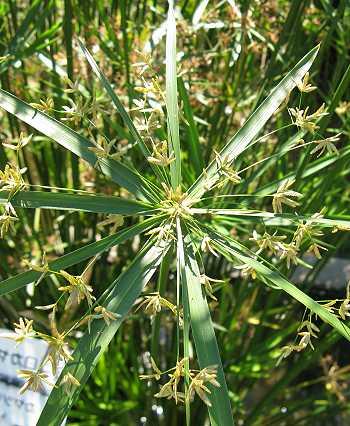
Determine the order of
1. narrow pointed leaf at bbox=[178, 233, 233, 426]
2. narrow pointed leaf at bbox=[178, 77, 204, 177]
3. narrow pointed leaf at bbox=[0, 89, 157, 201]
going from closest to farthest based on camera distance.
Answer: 1. narrow pointed leaf at bbox=[178, 233, 233, 426]
2. narrow pointed leaf at bbox=[0, 89, 157, 201]
3. narrow pointed leaf at bbox=[178, 77, 204, 177]

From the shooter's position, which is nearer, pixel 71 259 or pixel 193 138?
pixel 71 259

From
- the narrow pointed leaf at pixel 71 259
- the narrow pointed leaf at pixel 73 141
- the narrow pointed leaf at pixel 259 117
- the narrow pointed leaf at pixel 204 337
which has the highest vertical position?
the narrow pointed leaf at pixel 259 117

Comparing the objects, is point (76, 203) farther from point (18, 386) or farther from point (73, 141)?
point (18, 386)

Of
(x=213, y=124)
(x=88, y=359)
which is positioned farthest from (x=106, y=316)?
(x=213, y=124)

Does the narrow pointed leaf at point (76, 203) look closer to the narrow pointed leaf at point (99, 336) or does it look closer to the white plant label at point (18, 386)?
the narrow pointed leaf at point (99, 336)

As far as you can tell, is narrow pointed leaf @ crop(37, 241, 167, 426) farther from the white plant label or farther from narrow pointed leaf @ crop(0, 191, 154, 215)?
the white plant label

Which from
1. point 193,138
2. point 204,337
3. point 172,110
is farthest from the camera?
point 193,138

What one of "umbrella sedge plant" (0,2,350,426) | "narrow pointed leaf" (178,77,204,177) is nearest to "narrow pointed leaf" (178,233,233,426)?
"umbrella sedge plant" (0,2,350,426)

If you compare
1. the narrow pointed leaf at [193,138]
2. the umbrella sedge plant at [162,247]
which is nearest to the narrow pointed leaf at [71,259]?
the umbrella sedge plant at [162,247]

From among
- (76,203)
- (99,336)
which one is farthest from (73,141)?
(99,336)
